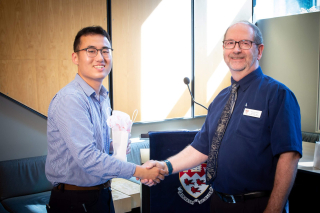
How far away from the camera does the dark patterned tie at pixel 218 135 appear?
1.46 m

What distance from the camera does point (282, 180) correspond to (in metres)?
1.21

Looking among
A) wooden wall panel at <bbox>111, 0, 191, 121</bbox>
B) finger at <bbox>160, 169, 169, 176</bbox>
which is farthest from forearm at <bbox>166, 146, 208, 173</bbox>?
wooden wall panel at <bbox>111, 0, 191, 121</bbox>

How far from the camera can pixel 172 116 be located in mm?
4055

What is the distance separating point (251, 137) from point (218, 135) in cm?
20

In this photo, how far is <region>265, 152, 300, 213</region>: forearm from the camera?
1.21m

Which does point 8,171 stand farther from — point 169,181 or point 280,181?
point 280,181

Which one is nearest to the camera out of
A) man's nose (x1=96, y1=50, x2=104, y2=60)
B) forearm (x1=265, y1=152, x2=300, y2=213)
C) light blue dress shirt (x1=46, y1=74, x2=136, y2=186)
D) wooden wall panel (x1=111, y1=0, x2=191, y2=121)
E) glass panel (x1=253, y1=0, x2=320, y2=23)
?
forearm (x1=265, y1=152, x2=300, y2=213)

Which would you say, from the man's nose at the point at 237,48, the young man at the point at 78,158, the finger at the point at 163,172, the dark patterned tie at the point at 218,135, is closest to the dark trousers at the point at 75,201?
the young man at the point at 78,158

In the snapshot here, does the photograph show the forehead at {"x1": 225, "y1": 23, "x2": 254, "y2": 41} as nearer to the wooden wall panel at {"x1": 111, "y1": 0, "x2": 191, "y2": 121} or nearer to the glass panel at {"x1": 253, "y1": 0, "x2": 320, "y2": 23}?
the wooden wall panel at {"x1": 111, "y1": 0, "x2": 191, "y2": 121}

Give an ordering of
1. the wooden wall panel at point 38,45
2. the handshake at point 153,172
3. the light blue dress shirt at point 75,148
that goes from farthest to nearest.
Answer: the wooden wall panel at point 38,45, the handshake at point 153,172, the light blue dress shirt at point 75,148

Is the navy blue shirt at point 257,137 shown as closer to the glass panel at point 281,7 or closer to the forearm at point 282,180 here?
the forearm at point 282,180

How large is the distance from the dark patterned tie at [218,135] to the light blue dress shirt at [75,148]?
460 mm

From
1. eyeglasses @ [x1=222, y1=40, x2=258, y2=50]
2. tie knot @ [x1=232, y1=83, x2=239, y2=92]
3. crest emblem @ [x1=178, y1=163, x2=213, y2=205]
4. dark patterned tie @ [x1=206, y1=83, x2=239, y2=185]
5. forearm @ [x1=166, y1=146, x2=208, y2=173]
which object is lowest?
crest emblem @ [x1=178, y1=163, x2=213, y2=205]

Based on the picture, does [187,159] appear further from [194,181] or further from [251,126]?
[251,126]
